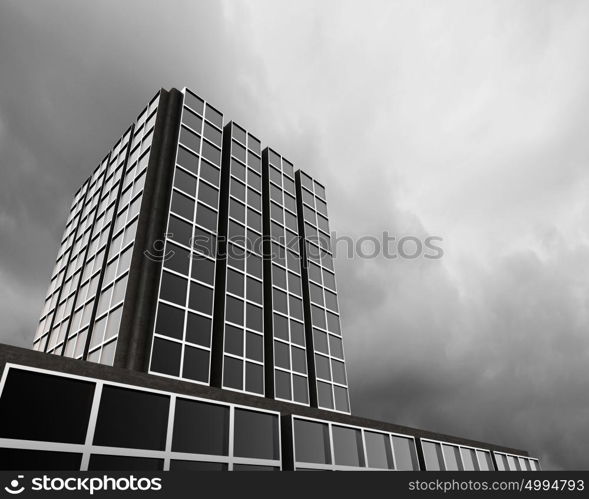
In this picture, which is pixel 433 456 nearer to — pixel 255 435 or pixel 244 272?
pixel 255 435

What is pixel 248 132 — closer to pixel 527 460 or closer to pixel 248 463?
pixel 248 463

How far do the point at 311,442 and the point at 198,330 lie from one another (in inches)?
432

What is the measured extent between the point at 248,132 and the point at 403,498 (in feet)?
132

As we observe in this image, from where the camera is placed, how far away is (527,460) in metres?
48.7

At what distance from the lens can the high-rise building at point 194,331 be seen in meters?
17.0

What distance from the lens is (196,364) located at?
2883 cm

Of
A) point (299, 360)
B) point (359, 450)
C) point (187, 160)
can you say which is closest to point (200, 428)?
point (359, 450)

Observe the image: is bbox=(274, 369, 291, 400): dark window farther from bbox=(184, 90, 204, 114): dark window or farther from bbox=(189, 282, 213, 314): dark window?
bbox=(184, 90, 204, 114): dark window

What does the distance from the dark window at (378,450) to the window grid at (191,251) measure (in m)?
11.8

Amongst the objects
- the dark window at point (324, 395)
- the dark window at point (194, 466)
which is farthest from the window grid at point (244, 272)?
the dark window at point (194, 466)

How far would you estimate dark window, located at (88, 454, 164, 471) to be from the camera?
1631 centimetres

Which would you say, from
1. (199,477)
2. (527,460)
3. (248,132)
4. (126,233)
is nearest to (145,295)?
(126,233)

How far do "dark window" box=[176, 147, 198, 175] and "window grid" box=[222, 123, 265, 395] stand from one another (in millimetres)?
4365

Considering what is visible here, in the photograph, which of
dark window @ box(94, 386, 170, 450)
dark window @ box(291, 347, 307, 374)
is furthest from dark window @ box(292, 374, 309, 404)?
dark window @ box(94, 386, 170, 450)
